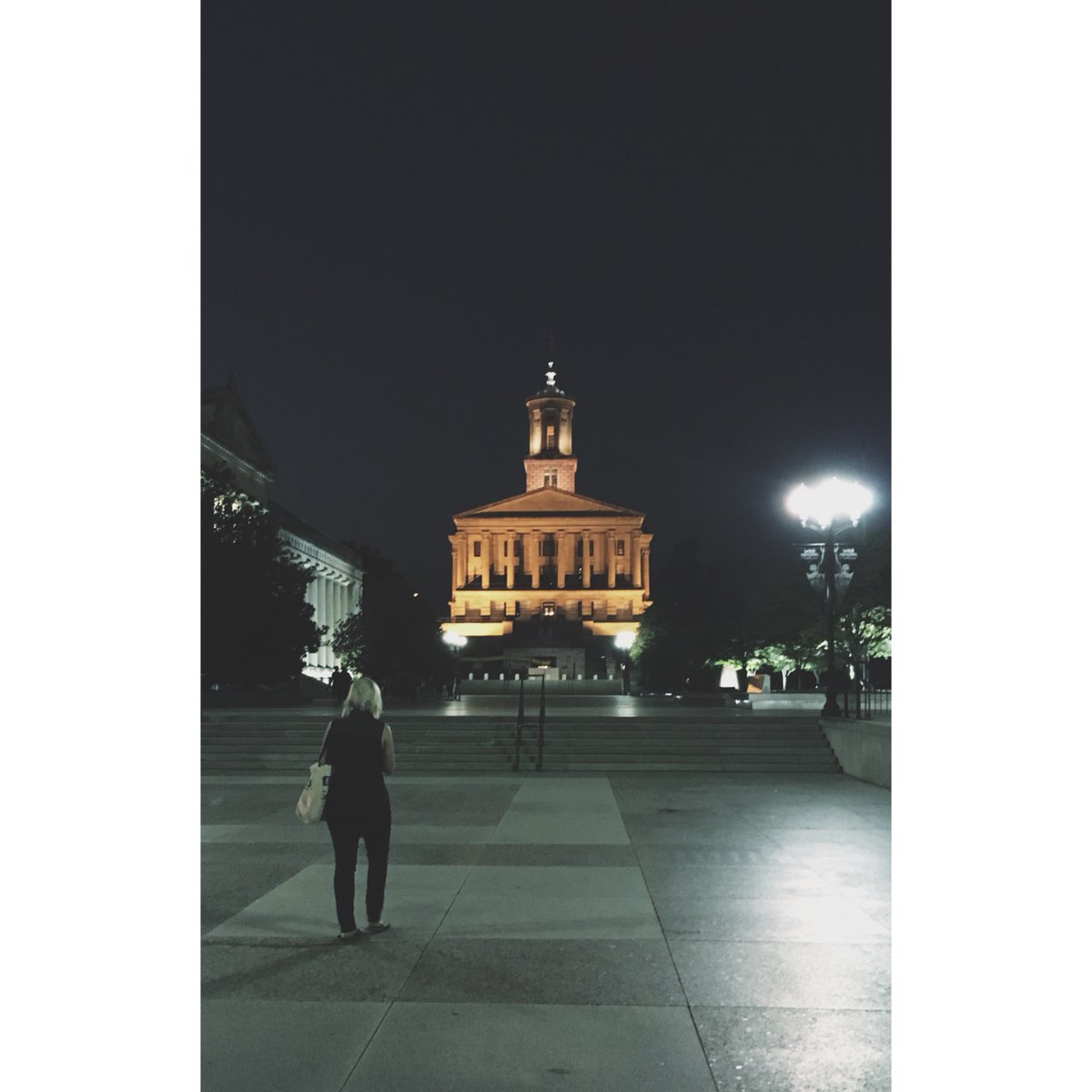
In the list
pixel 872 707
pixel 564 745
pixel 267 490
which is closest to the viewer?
pixel 564 745

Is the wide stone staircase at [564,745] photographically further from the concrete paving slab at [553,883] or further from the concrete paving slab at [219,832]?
the concrete paving slab at [553,883]

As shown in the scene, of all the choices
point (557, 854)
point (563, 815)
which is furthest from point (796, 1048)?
point (563, 815)

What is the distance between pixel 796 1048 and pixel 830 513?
1478 centimetres

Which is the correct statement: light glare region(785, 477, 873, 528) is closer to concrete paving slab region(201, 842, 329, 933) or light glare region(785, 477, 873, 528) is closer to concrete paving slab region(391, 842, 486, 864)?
concrete paving slab region(391, 842, 486, 864)

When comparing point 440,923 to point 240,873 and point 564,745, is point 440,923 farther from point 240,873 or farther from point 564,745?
point 564,745

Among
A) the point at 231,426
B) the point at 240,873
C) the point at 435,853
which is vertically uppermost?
the point at 231,426

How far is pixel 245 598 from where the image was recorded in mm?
36594

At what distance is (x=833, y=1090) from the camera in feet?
15.1

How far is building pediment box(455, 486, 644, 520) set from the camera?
117 meters

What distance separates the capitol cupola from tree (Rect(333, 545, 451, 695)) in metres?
69.4

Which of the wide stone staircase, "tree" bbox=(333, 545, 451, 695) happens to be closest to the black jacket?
the wide stone staircase

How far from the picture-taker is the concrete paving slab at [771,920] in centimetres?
748

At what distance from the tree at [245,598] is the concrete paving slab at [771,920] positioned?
94.7 feet
